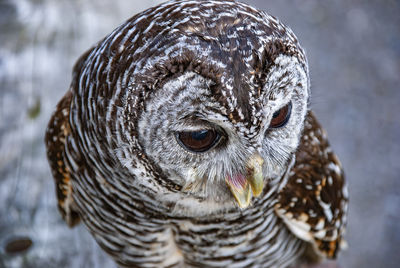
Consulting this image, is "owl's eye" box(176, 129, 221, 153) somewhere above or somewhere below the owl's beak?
above

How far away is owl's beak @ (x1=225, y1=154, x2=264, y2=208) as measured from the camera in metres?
1.74

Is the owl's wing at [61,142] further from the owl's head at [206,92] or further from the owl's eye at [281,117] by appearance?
the owl's eye at [281,117]

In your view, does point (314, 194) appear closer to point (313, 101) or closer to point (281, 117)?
point (313, 101)

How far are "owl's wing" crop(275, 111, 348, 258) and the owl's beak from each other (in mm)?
484

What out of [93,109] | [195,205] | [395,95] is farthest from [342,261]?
[93,109]

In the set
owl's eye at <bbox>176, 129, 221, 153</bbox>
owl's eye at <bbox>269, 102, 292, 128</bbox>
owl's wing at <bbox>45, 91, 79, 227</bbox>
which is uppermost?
owl's eye at <bbox>269, 102, 292, 128</bbox>

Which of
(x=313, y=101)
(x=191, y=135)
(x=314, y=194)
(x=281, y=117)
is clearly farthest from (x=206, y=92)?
(x=314, y=194)

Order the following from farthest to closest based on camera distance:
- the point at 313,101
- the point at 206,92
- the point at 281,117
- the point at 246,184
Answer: the point at 313,101, the point at 246,184, the point at 281,117, the point at 206,92

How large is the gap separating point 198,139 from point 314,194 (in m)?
1.02

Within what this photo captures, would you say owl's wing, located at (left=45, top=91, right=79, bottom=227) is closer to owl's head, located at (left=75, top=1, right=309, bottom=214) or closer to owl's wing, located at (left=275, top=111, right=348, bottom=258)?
owl's head, located at (left=75, top=1, right=309, bottom=214)

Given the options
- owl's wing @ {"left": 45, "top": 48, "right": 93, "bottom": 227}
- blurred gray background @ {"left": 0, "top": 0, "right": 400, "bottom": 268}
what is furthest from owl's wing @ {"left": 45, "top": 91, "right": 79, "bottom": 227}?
blurred gray background @ {"left": 0, "top": 0, "right": 400, "bottom": 268}

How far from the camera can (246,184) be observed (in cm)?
180

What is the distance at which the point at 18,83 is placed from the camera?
2.91 metres

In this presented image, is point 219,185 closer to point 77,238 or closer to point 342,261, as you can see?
point 77,238
